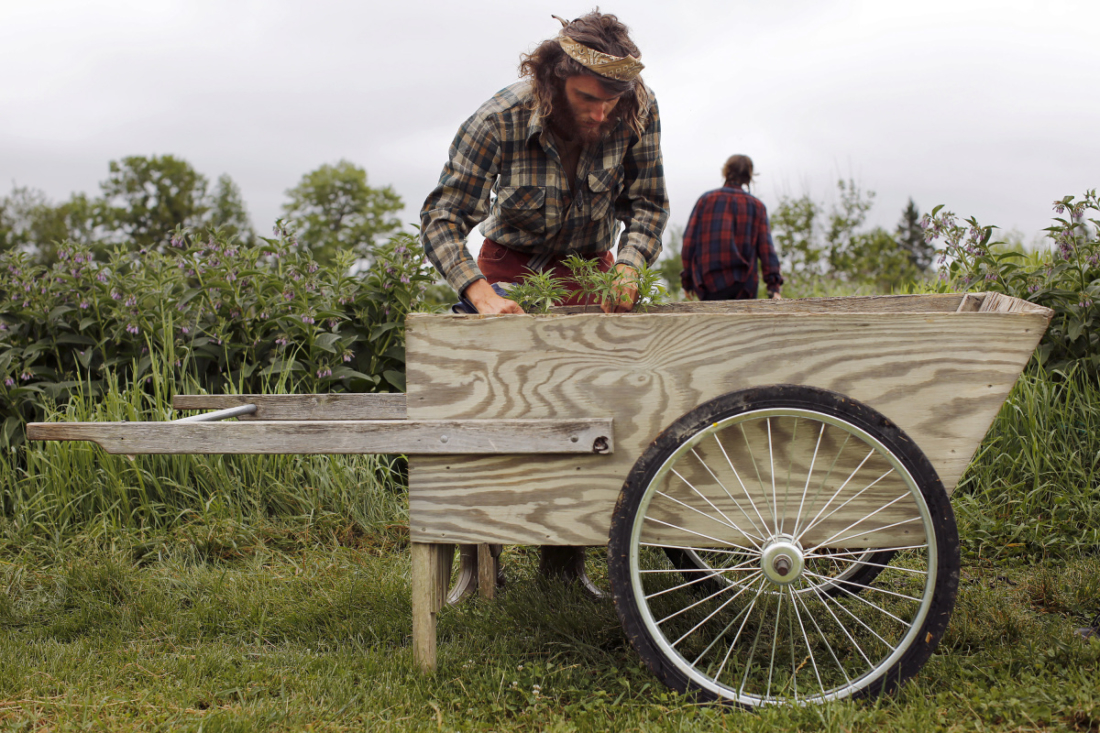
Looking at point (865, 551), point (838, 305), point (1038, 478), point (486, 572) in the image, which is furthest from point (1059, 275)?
point (486, 572)

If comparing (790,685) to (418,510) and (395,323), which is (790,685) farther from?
(395,323)

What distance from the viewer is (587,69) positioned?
202cm

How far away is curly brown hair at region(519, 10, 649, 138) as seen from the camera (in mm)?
2037

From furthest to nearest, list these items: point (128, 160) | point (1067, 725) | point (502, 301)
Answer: point (128, 160)
point (502, 301)
point (1067, 725)

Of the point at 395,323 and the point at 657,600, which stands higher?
the point at 395,323

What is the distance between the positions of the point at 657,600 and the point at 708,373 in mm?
879

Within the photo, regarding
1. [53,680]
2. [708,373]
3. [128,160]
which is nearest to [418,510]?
[708,373]

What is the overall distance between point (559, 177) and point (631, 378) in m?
0.83

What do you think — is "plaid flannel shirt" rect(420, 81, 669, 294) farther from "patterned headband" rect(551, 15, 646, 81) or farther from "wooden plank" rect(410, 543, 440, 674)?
"wooden plank" rect(410, 543, 440, 674)

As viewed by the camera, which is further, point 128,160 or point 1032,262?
point 128,160

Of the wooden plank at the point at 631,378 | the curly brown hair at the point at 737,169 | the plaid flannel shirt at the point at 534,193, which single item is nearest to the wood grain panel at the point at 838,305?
the plaid flannel shirt at the point at 534,193

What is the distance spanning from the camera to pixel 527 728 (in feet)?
5.55

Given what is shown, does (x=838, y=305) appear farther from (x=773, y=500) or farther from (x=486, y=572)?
(x=486, y=572)

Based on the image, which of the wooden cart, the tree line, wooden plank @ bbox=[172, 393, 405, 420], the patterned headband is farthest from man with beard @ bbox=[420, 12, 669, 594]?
the tree line
